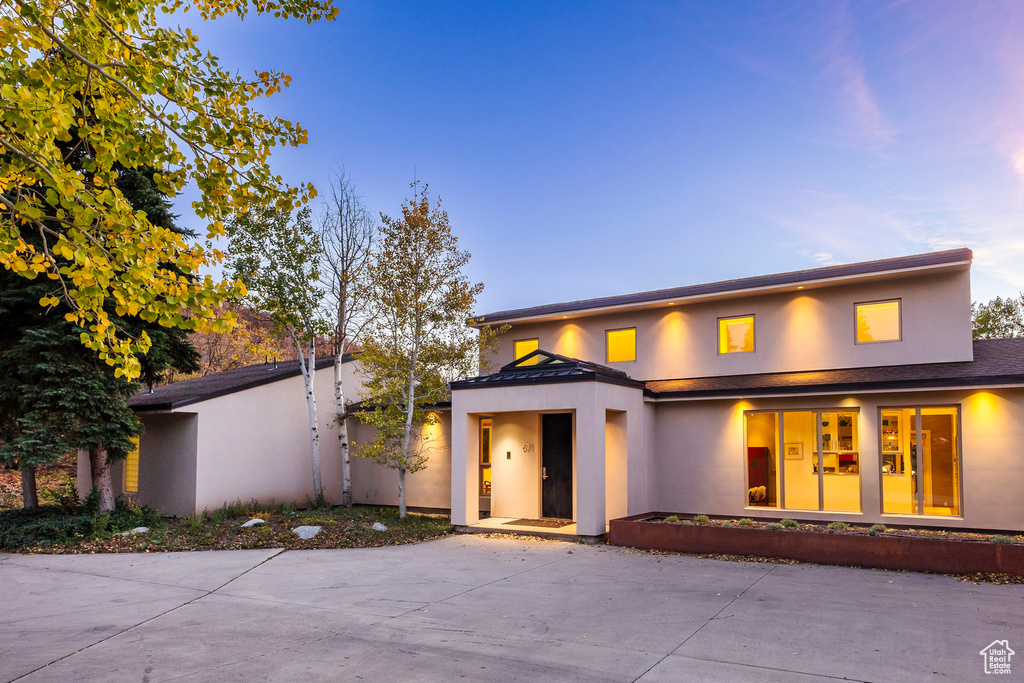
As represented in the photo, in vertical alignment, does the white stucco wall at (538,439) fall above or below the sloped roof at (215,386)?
below

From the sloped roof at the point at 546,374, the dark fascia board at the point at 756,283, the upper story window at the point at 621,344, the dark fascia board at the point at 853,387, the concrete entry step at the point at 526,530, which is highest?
the dark fascia board at the point at 756,283

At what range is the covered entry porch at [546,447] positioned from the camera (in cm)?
1303

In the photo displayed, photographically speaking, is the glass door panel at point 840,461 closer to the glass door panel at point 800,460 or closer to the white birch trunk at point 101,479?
the glass door panel at point 800,460

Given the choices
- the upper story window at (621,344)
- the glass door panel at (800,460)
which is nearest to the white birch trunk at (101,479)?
the upper story window at (621,344)

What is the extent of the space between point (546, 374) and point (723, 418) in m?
4.27

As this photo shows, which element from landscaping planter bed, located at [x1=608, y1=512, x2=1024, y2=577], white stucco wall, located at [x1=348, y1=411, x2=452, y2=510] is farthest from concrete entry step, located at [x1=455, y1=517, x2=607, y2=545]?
white stucco wall, located at [x1=348, y1=411, x2=452, y2=510]

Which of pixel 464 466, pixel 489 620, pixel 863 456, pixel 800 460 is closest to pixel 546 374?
pixel 464 466

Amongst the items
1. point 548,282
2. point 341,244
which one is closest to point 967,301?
point 341,244

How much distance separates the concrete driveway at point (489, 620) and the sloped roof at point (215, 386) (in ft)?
15.7

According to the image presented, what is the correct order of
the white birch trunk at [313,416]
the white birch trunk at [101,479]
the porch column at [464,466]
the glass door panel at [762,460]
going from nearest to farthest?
the white birch trunk at [101,479] < the glass door panel at [762,460] < the porch column at [464,466] < the white birch trunk at [313,416]

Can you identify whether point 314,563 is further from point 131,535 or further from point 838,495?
point 838,495

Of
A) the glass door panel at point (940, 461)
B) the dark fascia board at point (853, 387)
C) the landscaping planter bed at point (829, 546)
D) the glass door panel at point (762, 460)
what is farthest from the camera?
the glass door panel at point (762, 460)

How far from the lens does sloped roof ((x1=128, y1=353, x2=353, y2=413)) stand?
15398mm

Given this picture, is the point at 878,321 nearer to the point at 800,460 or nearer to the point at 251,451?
the point at 800,460
